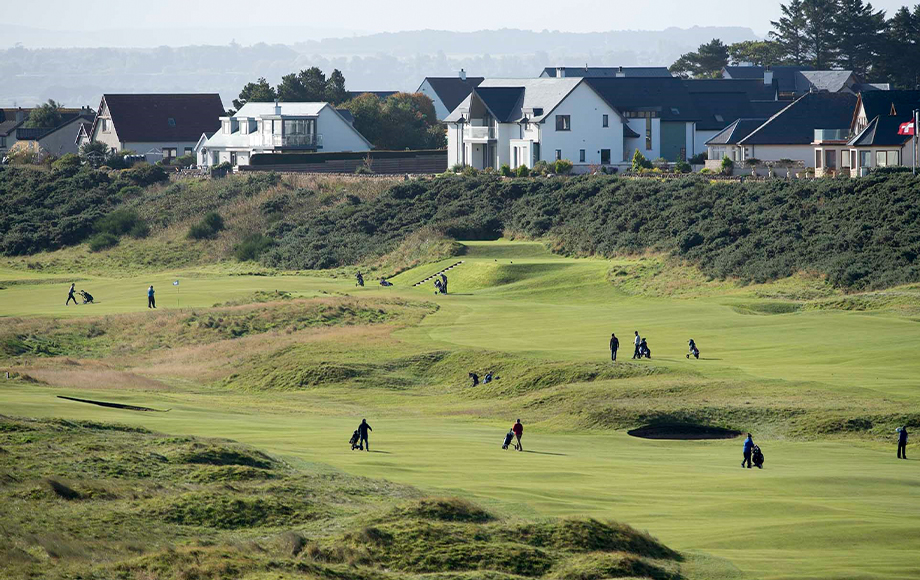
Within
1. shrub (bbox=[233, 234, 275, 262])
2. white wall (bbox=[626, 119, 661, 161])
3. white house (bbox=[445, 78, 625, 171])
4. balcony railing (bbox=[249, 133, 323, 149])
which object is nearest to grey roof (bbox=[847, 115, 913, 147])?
white wall (bbox=[626, 119, 661, 161])

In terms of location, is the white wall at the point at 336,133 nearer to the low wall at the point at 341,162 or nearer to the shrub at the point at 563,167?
the low wall at the point at 341,162

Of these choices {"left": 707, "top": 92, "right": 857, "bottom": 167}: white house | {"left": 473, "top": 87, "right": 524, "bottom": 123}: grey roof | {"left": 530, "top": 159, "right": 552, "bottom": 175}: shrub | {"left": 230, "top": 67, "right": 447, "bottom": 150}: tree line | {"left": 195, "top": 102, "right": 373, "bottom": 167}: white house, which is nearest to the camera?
{"left": 707, "top": 92, "right": 857, "bottom": 167}: white house

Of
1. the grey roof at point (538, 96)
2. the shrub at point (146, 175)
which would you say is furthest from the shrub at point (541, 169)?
the shrub at point (146, 175)

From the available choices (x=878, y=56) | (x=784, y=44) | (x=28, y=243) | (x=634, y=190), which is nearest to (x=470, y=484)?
(x=634, y=190)

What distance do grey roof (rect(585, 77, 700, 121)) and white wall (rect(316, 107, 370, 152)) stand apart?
103ft

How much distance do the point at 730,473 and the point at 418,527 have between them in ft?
34.2

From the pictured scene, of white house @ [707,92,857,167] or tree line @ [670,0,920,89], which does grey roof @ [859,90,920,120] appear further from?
tree line @ [670,0,920,89]

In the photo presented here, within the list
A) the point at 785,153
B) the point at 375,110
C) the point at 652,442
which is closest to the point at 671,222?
the point at 785,153

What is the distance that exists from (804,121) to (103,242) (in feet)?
190

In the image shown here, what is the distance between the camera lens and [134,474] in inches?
1129

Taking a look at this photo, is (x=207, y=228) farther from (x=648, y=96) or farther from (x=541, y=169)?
(x=648, y=96)

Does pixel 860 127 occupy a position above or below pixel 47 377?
above

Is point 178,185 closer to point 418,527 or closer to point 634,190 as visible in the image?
point 634,190

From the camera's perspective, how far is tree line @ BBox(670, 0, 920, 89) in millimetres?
138500
